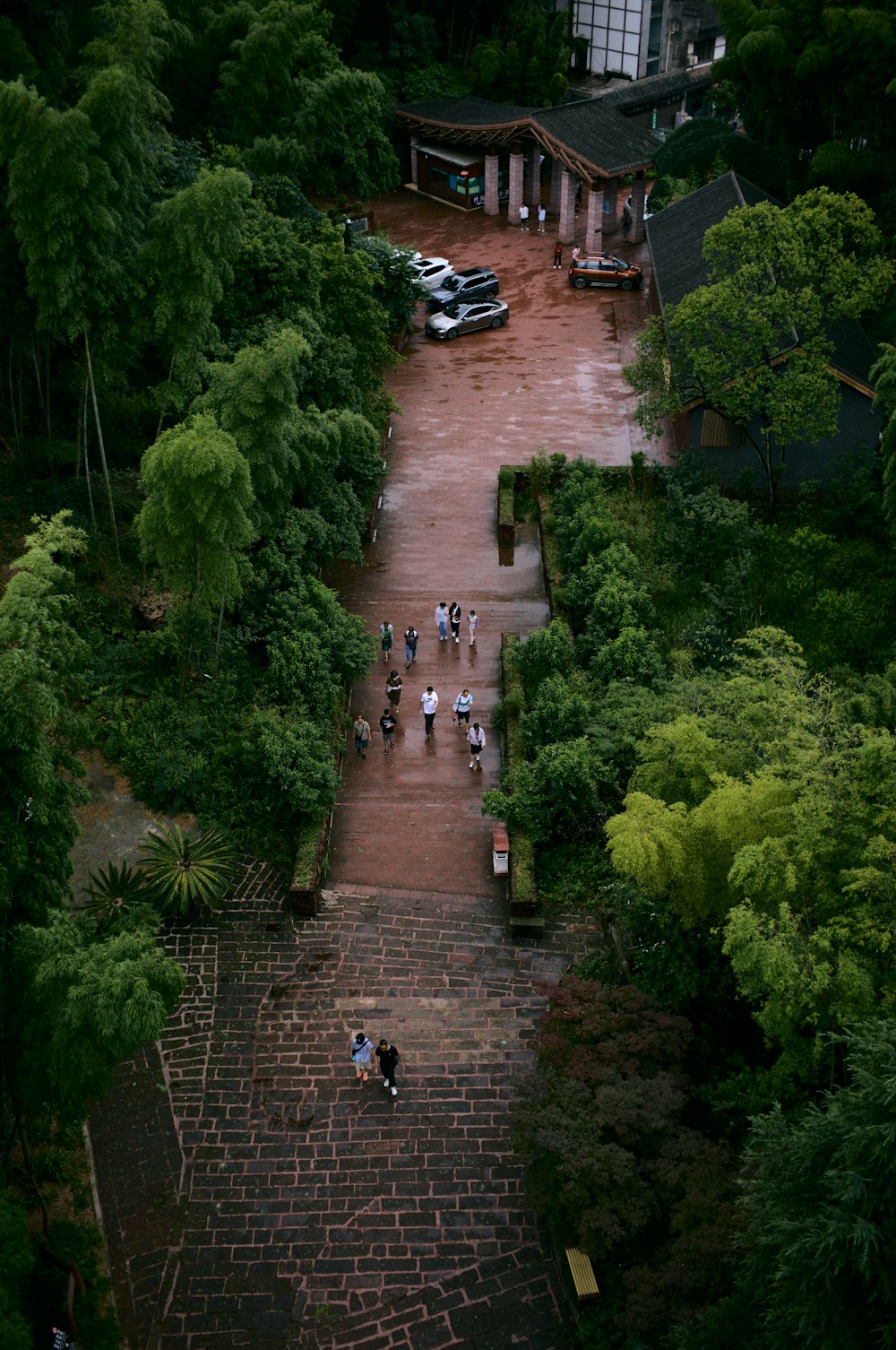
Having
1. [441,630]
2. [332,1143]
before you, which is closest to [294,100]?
[441,630]

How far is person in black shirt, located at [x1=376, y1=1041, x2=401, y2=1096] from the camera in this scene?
56.2 feet

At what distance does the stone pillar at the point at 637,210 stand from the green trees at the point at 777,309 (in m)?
16.3

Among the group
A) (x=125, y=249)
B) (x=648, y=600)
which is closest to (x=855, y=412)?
(x=648, y=600)

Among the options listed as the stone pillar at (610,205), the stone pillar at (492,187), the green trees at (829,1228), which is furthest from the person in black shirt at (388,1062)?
the stone pillar at (492,187)

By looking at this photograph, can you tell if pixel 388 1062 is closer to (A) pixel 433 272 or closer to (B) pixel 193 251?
(B) pixel 193 251

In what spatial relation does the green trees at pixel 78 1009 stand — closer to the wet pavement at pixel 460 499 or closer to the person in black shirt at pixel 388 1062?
the person in black shirt at pixel 388 1062

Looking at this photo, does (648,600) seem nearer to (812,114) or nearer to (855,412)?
(855,412)

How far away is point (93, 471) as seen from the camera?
27578 mm

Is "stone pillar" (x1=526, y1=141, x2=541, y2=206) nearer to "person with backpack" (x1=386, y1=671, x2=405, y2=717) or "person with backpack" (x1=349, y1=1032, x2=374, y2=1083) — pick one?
"person with backpack" (x1=386, y1=671, x2=405, y2=717)

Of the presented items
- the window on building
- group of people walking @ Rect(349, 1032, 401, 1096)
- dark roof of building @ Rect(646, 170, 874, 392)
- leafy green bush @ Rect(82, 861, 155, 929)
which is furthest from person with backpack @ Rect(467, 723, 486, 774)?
dark roof of building @ Rect(646, 170, 874, 392)

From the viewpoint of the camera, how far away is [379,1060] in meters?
17.6

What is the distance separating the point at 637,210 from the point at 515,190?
14.2 feet

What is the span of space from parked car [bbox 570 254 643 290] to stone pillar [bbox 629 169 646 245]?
11.1ft

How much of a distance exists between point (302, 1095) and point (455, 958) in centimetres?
316
